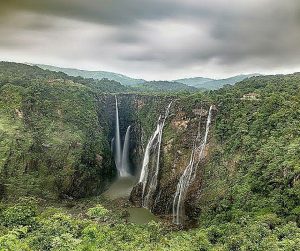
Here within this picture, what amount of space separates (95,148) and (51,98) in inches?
373

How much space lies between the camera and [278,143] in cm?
2908

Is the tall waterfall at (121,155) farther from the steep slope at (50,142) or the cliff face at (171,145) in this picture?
the steep slope at (50,142)

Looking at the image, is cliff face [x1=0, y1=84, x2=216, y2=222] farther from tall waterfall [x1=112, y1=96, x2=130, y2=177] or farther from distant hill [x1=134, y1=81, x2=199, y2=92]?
distant hill [x1=134, y1=81, x2=199, y2=92]

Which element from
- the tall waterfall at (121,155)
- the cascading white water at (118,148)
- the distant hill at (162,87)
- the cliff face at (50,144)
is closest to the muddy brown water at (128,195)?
the cliff face at (50,144)

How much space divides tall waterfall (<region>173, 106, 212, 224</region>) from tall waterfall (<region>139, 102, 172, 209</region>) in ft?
10.2

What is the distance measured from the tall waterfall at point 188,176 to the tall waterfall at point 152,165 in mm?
3096

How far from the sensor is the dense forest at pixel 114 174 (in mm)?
19922

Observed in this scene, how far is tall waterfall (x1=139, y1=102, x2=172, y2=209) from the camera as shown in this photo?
120ft

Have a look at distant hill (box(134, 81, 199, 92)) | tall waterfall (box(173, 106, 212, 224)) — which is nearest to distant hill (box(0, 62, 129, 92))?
distant hill (box(134, 81, 199, 92))

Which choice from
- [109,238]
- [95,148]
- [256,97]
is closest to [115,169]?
[95,148]

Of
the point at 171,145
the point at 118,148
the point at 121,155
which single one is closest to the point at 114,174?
the point at 121,155

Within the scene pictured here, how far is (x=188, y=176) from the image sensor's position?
3453 centimetres

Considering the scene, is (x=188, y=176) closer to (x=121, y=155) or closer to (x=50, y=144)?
(x=50, y=144)

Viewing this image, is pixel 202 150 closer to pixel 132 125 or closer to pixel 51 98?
pixel 132 125
